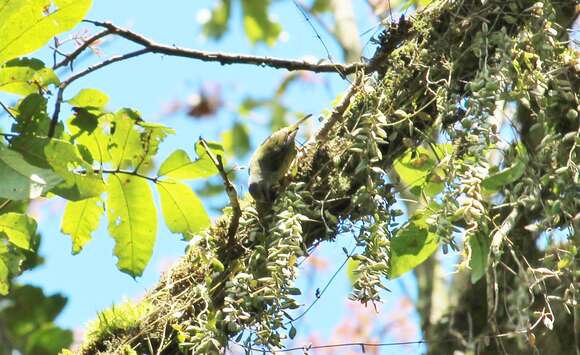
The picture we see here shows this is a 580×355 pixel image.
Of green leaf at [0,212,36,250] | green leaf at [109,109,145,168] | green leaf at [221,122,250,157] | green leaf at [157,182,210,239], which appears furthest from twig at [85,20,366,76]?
green leaf at [221,122,250,157]

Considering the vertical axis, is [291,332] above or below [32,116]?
below

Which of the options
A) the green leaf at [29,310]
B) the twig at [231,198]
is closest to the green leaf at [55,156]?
the twig at [231,198]

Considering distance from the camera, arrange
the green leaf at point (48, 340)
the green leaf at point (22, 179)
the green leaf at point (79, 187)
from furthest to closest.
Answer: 1. the green leaf at point (48, 340)
2. the green leaf at point (79, 187)
3. the green leaf at point (22, 179)

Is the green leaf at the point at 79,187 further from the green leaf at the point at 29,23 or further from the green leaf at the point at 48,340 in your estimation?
the green leaf at the point at 48,340

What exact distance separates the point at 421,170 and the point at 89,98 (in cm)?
70

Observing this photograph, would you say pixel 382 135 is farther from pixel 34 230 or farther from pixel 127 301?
pixel 34 230

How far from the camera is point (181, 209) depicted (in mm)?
1819

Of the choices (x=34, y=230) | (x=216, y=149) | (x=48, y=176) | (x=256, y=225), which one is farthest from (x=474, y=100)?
(x=34, y=230)

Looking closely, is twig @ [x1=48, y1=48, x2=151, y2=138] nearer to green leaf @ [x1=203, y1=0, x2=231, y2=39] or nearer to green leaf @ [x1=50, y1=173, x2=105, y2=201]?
green leaf @ [x1=50, y1=173, x2=105, y2=201]

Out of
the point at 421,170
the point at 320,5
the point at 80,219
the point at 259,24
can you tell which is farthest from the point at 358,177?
the point at 320,5

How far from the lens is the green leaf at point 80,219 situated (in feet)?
6.10

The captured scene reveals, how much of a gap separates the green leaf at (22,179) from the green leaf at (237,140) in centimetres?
271

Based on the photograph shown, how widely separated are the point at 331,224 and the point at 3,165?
0.57m

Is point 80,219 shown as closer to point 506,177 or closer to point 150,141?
point 150,141
